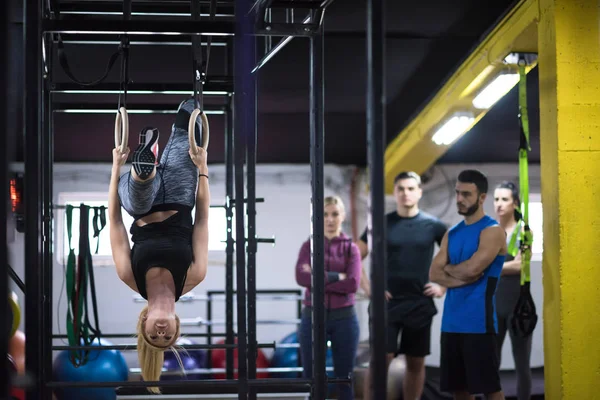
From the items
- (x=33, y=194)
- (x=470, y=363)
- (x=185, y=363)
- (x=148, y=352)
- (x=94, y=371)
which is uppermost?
(x=33, y=194)

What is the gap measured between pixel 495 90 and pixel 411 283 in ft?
5.98

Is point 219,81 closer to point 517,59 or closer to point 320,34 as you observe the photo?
point 320,34

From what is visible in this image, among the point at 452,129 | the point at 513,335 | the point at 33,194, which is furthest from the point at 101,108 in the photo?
the point at 452,129

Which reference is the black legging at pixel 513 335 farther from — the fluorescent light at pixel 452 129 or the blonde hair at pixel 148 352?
the blonde hair at pixel 148 352

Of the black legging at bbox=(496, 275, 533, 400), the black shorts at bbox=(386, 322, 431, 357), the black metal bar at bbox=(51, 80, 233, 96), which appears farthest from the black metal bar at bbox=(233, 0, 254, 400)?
the black legging at bbox=(496, 275, 533, 400)

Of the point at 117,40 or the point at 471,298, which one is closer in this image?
the point at 471,298

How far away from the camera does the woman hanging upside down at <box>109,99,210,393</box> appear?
8.66ft

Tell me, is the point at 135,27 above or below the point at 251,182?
above

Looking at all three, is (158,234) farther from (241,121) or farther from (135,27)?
(135,27)

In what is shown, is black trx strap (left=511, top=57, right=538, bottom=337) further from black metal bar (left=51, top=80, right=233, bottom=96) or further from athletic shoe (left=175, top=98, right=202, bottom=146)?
athletic shoe (left=175, top=98, right=202, bottom=146)

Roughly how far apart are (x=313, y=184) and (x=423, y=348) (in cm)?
201

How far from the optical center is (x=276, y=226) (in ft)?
29.6

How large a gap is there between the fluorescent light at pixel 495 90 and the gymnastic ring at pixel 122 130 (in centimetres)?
330

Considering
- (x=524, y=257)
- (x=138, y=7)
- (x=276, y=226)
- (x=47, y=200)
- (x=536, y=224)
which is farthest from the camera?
(x=536, y=224)
